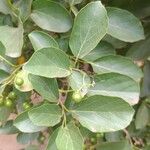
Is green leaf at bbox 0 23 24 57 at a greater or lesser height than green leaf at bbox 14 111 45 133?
greater

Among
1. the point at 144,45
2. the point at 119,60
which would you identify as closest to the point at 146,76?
the point at 144,45

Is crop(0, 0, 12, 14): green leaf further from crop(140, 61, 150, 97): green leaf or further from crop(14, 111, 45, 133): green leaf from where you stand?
crop(140, 61, 150, 97): green leaf

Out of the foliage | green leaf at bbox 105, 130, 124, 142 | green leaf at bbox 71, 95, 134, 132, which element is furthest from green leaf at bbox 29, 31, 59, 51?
green leaf at bbox 105, 130, 124, 142

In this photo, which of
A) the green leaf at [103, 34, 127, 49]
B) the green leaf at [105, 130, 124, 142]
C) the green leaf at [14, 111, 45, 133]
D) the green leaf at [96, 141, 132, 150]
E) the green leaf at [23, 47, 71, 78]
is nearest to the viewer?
the green leaf at [23, 47, 71, 78]

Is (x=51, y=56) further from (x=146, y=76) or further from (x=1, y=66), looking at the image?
(x=146, y=76)

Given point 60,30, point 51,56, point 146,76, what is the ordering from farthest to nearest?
1. point 146,76
2. point 60,30
3. point 51,56

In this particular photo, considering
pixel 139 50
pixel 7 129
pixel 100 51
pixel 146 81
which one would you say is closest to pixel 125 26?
pixel 100 51
